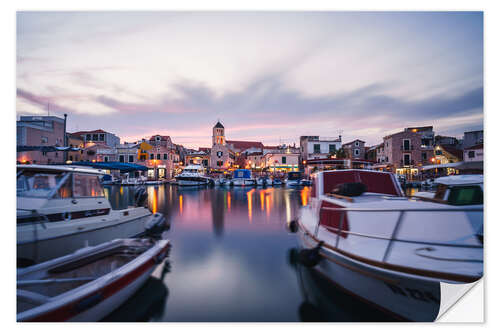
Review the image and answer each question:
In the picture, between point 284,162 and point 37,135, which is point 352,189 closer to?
point 37,135

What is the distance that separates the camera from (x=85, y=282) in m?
2.48

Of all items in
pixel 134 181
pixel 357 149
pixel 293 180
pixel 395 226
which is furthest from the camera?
pixel 357 149

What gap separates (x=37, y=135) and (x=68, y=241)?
2.34 meters

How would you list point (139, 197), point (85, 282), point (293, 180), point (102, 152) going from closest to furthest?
point (85, 282) < point (139, 197) < point (102, 152) < point (293, 180)

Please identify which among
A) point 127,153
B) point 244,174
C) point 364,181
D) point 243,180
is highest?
point 127,153

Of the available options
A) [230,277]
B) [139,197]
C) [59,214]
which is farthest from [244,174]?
[59,214]

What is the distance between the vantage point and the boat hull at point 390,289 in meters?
1.84

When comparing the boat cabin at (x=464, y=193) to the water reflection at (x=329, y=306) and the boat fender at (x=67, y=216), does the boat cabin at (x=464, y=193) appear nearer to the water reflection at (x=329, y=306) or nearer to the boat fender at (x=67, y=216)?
the water reflection at (x=329, y=306)

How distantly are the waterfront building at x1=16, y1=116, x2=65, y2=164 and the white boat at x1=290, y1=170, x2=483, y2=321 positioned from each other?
444 centimetres

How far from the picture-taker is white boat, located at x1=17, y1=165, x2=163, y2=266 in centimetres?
280

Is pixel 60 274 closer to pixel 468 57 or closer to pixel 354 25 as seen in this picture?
pixel 354 25

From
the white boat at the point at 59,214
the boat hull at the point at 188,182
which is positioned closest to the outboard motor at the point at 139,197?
the white boat at the point at 59,214

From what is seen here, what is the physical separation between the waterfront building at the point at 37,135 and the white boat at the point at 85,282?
1704mm
